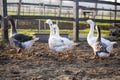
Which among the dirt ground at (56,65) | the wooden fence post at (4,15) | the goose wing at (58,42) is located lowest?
the dirt ground at (56,65)

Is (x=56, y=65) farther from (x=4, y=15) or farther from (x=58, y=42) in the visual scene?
(x=4, y=15)

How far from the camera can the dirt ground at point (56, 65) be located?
234 inches

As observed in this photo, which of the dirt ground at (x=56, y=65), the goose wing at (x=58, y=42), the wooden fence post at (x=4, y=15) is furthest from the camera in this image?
the wooden fence post at (x=4, y=15)

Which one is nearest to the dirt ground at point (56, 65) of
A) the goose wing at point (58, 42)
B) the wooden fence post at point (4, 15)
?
the goose wing at point (58, 42)

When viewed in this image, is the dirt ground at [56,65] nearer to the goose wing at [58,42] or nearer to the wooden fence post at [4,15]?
the goose wing at [58,42]

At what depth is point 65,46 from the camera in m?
8.48

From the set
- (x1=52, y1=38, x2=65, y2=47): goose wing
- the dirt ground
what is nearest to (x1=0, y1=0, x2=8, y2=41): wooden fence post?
the dirt ground

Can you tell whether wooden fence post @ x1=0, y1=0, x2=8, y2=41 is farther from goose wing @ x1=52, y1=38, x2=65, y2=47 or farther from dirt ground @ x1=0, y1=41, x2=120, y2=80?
goose wing @ x1=52, y1=38, x2=65, y2=47

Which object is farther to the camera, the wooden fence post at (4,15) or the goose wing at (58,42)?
the wooden fence post at (4,15)

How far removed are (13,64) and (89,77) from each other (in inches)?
79.7

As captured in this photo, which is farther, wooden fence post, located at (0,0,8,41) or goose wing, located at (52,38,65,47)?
wooden fence post, located at (0,0,8,41)

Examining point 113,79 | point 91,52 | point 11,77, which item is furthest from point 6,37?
point 113,79

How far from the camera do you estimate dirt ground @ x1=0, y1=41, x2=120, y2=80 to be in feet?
19.5

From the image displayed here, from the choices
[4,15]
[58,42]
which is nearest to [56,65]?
[58,42]
